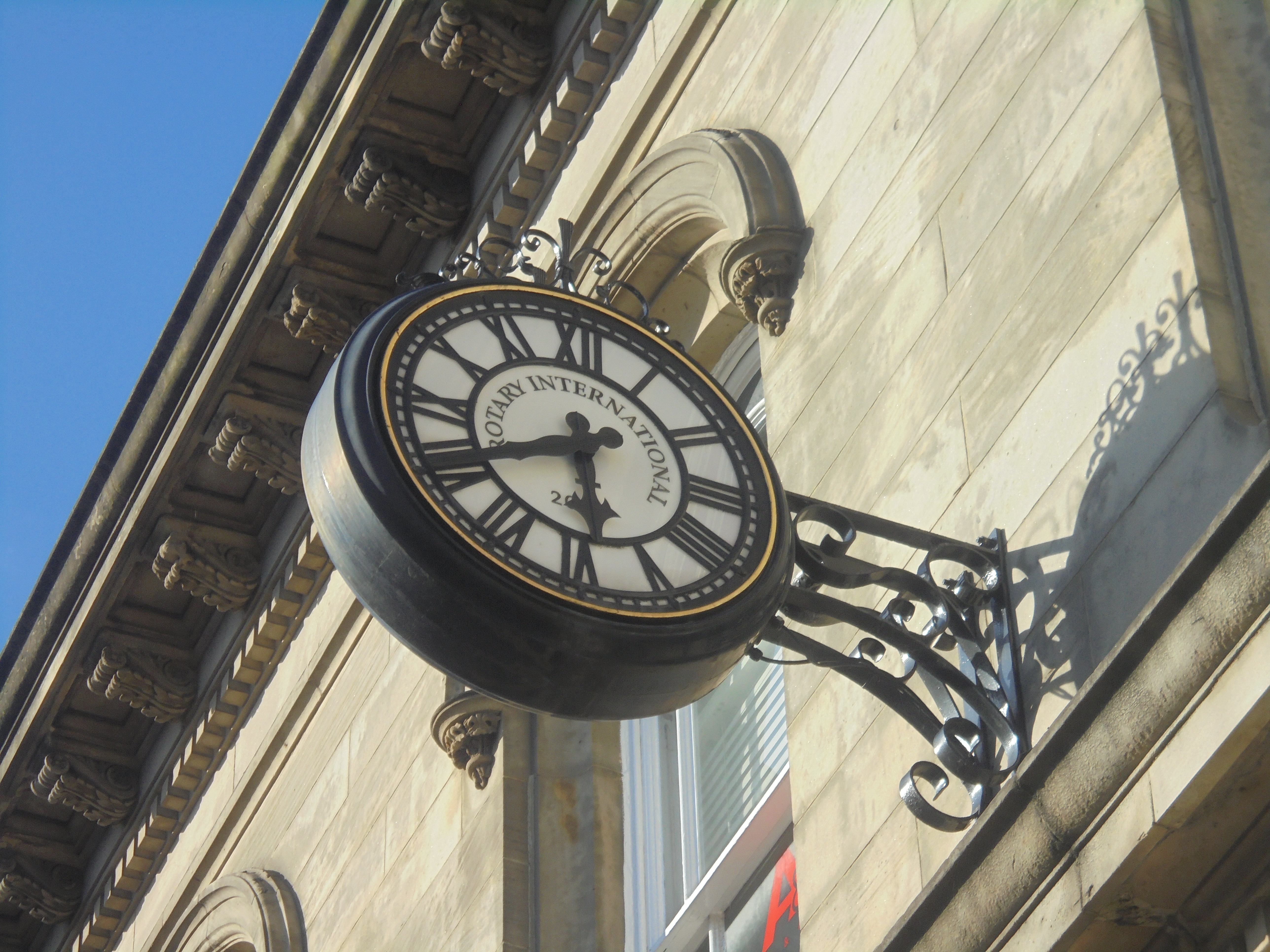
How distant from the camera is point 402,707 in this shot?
29.0 ft

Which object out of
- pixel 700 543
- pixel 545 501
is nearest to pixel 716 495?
pixel 700 543

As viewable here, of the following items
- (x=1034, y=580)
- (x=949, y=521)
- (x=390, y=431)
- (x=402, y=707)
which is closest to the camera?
(x=390, y=431)

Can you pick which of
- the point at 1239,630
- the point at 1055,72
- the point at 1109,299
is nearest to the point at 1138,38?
the point at 1055,72

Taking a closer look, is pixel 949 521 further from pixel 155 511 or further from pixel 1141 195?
pixel 155 511

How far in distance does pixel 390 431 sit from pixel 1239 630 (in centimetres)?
188

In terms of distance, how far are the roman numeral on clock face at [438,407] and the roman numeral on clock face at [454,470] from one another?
0.08 meters

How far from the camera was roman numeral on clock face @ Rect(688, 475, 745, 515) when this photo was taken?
4.73m

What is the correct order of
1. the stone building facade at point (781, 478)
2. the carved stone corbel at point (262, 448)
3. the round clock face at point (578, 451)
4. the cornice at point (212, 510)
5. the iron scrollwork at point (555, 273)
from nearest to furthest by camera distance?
the stone building facade at point (781, 478) → the round clock face at point (578, 451) → the iron scrollwork at point (555, 273) → the cornice at point (212, 510) → the carved stone corbel at point (262, 448)

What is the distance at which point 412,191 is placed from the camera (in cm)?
930

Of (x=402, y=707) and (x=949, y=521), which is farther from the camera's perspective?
(x=402, y=707)

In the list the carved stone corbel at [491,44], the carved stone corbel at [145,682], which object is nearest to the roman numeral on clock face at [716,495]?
the carved stone corbel at [491,44]

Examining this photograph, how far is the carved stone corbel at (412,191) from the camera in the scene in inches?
364

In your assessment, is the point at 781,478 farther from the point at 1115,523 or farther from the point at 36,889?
the point at 36,889

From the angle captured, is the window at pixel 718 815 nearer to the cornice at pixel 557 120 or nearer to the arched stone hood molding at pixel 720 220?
the arched stone hood molding at pixel 720 220
